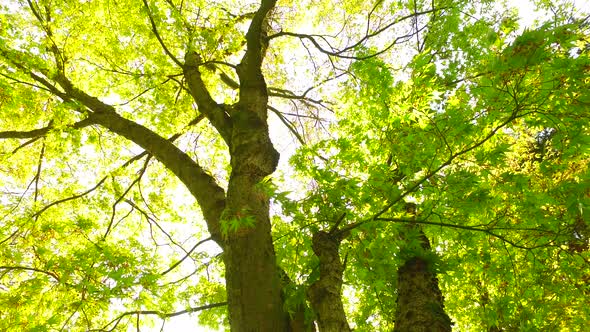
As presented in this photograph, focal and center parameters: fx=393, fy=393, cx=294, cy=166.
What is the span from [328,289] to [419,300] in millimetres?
1251

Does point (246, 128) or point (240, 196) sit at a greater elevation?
point (246, 128)

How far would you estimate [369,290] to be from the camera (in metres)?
4.43

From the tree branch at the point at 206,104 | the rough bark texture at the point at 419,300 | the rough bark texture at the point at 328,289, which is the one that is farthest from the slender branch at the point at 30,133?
the rough bark texture at the point at 419,300

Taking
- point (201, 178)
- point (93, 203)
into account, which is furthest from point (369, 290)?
point (93, 203)

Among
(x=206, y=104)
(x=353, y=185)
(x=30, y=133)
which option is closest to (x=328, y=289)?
(x=353, y=185)

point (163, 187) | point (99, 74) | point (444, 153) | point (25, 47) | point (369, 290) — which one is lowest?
point (369, 290)

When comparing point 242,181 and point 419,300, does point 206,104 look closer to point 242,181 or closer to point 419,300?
point 242,181

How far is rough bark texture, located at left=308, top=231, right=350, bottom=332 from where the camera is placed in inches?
115

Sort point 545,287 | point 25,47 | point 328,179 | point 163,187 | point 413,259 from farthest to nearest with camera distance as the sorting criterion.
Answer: point 163,187
point 25,47
point 413,259
point 545,287
point 328,179

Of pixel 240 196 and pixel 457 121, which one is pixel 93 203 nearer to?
pixel 240 196

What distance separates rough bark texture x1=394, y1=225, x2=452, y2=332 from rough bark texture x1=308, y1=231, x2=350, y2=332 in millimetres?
898

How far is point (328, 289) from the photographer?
3.08m

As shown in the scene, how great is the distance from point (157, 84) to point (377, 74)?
3.47 metres

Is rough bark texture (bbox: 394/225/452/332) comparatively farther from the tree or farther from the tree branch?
the tree branch
